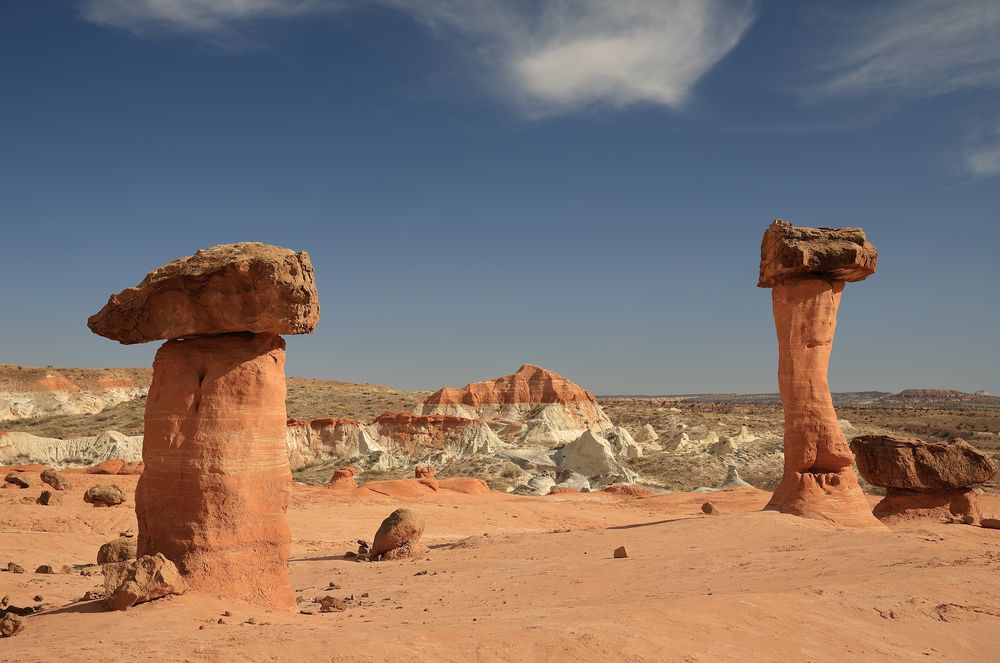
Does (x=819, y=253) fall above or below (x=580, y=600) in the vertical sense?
above

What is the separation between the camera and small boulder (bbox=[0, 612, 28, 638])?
20.9ft

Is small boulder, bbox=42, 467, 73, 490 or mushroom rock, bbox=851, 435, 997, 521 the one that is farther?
small boulder, bbox=42, 467, 73, 490

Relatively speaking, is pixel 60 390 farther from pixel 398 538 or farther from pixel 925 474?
pixel 925 474

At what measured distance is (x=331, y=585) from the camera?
35.0ft

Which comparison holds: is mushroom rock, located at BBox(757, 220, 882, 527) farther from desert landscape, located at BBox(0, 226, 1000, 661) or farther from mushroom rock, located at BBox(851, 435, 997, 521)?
mushroom rock, located at BBox(851, 435, 997, 521)

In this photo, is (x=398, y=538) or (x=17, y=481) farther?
(x=17, y=481)

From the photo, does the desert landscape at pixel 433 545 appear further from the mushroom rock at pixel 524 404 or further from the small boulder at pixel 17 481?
the mushroom rock at pixel 524 404

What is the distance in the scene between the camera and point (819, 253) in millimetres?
15523

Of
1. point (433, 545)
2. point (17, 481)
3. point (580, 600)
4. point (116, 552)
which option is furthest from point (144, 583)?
point (17, 481)

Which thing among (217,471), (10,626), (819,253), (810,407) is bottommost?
(10,626)

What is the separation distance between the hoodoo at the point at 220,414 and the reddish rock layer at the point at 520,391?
3703 cm

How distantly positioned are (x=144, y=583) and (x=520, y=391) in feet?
130

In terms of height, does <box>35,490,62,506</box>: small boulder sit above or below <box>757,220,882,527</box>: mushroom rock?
below

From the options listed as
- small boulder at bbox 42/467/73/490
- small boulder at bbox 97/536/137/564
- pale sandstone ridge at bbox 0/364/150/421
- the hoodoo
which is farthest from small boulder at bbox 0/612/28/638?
pale sandstone ridge at bbox 0/364/150/421
